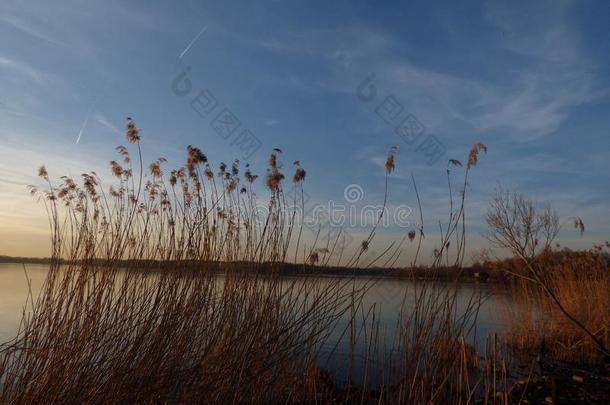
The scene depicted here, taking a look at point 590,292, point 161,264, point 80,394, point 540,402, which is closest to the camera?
point 80,394

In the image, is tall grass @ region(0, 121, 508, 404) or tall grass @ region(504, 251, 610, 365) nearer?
tall grass @ region(0, 121, 508, 404)

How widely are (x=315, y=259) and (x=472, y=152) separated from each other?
151 centimetres

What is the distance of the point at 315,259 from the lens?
3.41 m

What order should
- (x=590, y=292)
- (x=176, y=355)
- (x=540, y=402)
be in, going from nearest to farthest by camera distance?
(x=176, y=355), (x=540, y=402), (x=590, y=292)

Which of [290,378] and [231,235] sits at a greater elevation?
[231,235]

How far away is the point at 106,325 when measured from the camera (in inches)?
118

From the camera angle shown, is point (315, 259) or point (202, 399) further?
point (315, 259)

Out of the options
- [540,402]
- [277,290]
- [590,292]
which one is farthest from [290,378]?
[590,292]

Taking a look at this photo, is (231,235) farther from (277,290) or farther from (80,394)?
(80,394)

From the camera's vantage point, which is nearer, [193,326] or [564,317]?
[193,326]

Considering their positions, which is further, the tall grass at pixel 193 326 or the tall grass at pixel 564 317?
the tall grass at pixel 564 317

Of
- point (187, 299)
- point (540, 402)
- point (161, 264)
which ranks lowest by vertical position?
point (540, 402)

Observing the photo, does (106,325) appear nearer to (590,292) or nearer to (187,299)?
(187,299)

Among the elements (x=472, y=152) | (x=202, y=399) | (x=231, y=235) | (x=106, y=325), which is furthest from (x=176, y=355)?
(x=472, y=152)
